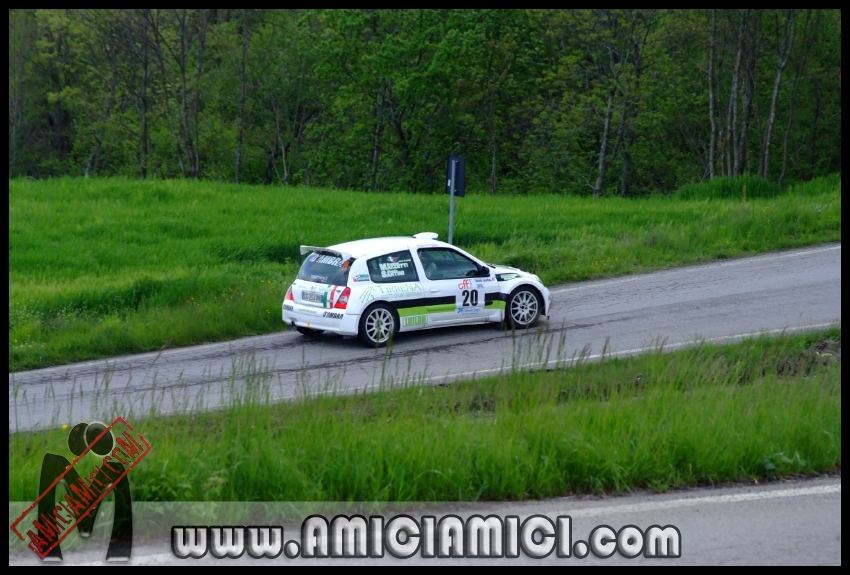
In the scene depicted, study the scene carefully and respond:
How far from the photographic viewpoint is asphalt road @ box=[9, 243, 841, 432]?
1134cm

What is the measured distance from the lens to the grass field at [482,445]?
6.21 metres

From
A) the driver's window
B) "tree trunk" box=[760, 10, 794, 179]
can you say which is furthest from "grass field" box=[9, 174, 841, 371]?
"tree trunk" box=[760, 10, 794, 179]

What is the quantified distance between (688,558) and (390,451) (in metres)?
2.15

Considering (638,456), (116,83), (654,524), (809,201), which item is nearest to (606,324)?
(638,456)

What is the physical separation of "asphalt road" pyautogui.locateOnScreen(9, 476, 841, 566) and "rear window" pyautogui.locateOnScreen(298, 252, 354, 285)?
25.2 ft

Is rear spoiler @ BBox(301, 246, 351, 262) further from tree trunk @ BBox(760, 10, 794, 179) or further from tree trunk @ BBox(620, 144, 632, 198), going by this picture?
tree trunk @ BBox(620, 144, 632, 198)

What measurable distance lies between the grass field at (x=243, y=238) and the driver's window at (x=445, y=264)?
2.94m

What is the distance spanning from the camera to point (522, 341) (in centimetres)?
1322

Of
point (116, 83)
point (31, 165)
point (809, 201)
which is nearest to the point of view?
point (809, 201)

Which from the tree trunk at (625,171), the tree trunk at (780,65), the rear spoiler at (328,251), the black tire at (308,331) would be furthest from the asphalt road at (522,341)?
the tree trunk at (625,171)

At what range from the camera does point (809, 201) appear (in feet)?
78.6

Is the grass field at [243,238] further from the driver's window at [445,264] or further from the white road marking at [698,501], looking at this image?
the white road marking at [698,501]

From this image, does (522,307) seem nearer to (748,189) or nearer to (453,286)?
(453,286)
